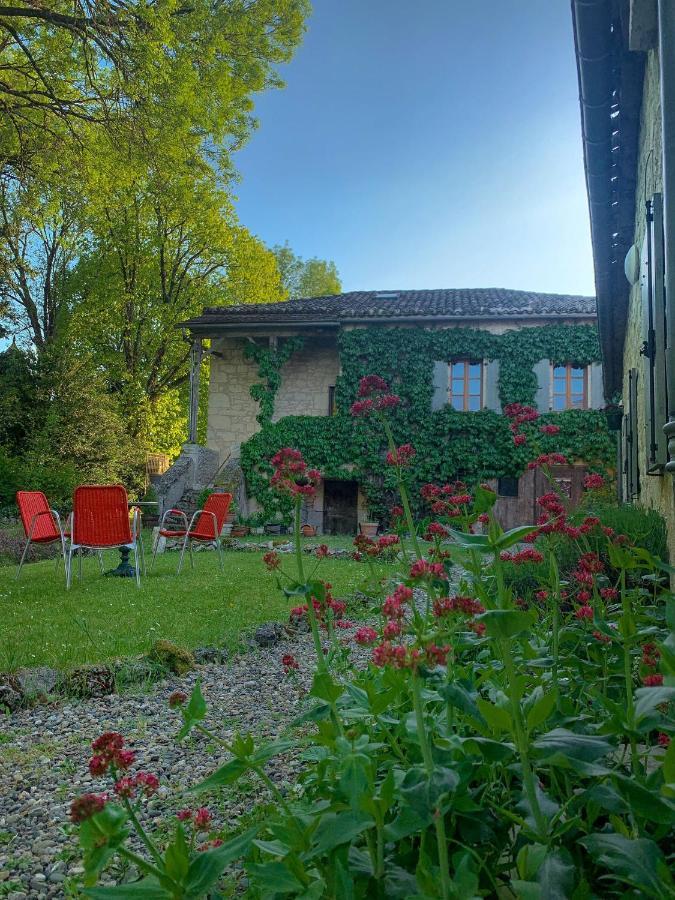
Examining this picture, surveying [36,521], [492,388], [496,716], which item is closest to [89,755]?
[496,716]

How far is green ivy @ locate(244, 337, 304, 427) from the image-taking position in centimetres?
1545

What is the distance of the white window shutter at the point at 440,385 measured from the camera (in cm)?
1472

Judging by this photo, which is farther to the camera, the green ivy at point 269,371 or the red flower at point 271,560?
the green ivy at point 269,371

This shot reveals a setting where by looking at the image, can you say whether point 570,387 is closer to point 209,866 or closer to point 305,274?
point 209,866

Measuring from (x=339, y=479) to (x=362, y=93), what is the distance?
927cm

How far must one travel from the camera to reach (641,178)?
4.34m

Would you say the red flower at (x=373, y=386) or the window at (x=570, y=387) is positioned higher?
the window at (x=570, y=387)

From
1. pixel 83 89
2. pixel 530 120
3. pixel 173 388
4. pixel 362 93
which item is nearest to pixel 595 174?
pixel 530 120

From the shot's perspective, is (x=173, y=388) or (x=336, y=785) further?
(x=173, y=388)

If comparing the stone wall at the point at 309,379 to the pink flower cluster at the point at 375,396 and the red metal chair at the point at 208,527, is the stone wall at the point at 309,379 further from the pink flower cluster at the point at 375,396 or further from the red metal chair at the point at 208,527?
the pink flower cluster at the point at 375,396

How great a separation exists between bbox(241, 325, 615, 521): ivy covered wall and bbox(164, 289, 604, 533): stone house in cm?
7

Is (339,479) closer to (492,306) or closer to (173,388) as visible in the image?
(492,306)

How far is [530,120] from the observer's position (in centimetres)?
847

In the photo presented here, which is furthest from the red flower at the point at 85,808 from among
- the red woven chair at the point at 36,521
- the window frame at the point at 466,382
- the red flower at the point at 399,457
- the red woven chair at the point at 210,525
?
the window frame at the point at 466,382
